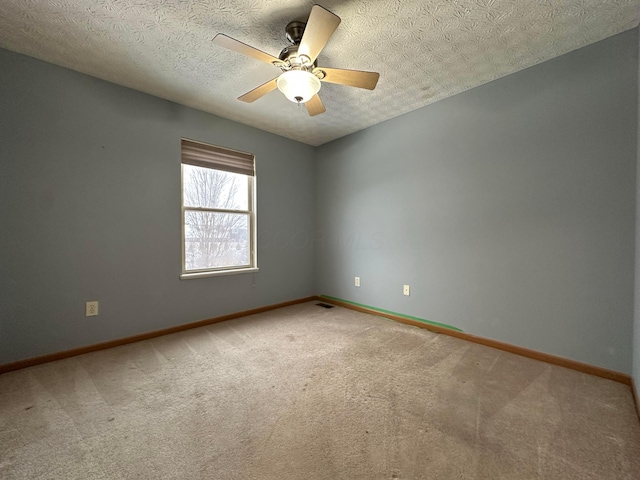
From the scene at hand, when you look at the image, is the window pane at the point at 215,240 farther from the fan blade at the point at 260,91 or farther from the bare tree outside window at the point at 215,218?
the fan blade at the point at 260,91

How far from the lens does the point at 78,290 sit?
2.29m

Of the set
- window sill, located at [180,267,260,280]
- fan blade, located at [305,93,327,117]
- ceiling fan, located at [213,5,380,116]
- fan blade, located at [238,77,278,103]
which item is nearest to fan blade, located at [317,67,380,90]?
ceiling fan, located at [213,5,380,116]

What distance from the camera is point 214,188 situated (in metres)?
3.19

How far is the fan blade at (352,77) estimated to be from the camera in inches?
69.1

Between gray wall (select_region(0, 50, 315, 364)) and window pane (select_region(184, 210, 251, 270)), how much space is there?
16 cm

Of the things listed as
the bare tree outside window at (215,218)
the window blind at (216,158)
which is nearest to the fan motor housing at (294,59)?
the window blind at (216,158)

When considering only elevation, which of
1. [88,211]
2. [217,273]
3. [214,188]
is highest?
[214,188]

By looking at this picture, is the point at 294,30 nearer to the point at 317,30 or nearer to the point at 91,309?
the point at 317,30

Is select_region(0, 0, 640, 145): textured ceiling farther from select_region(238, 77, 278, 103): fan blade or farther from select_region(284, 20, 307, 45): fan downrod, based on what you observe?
select_region(238, 77, 278, 103): fan blade

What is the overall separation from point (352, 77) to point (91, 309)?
290cm

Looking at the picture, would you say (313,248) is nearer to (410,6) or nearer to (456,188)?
(456,188)

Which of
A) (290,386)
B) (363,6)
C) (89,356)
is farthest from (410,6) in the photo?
(89,356)

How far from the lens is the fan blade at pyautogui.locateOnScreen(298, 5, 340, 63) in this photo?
1.37m

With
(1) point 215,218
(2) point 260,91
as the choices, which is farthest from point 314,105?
(1) point 215,218
